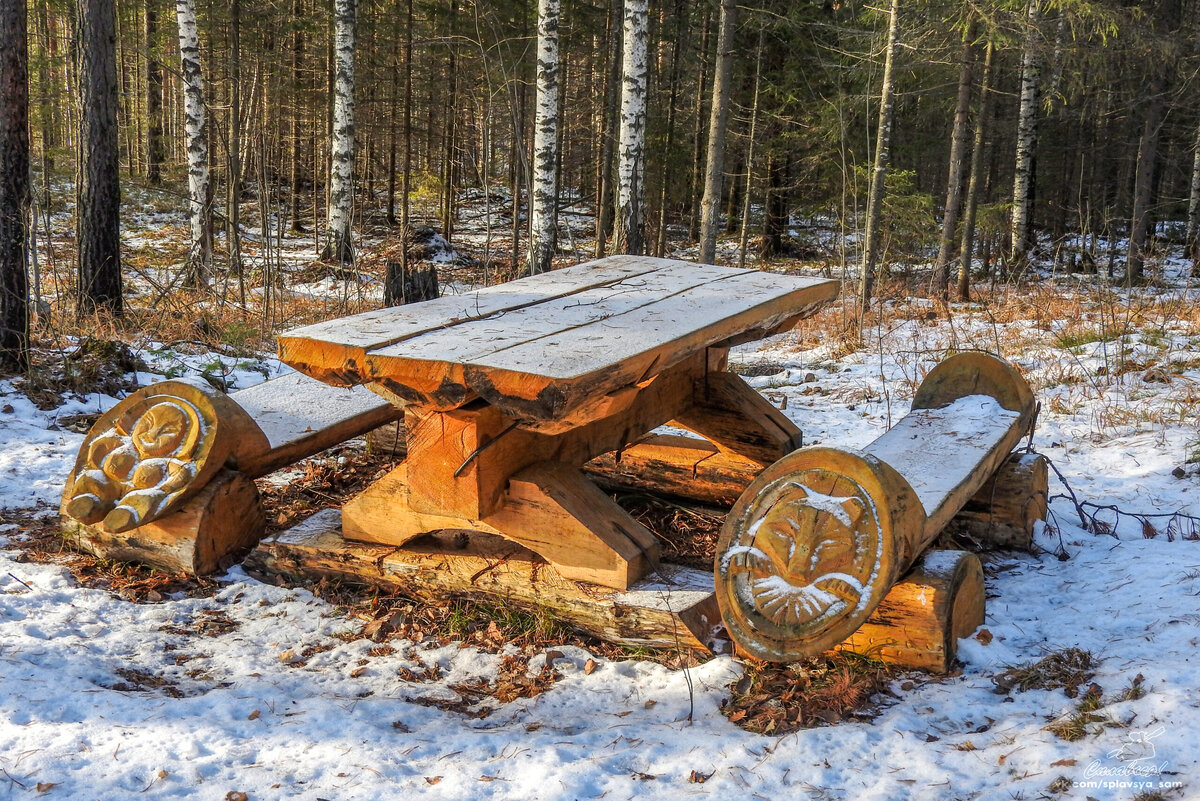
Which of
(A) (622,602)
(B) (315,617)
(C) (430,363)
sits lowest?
(B) (315,617)

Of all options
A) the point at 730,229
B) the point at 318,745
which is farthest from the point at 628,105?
the point at 730,229

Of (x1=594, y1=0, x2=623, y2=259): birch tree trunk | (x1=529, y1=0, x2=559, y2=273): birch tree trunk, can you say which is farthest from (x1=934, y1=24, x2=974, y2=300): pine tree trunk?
(x1=594, y1=0, x2=623, y2=259): birch tree trunk

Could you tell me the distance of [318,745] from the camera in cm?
239

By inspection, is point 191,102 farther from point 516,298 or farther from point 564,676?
point 564,676

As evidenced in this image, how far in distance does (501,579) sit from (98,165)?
6.33m

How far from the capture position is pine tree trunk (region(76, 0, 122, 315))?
23.5 ft

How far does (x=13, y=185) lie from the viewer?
228 inches

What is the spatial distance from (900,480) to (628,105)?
29.6 ft

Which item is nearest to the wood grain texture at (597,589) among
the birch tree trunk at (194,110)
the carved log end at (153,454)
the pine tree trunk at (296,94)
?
the carved log end at (153,454)

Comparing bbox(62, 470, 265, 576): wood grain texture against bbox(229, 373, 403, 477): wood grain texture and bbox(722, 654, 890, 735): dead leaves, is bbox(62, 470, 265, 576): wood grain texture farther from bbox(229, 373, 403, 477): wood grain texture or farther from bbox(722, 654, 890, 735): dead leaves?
bbox(722, 654, 890, 735): dead leaves

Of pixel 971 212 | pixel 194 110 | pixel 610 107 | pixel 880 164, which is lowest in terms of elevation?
pixel 971 212

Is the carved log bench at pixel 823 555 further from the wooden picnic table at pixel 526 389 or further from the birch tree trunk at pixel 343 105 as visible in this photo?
the birch tree trunk at pixel 343 105

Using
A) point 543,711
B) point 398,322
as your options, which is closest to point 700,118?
point 398,322

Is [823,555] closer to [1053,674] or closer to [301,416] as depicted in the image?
→ [1053,674]
